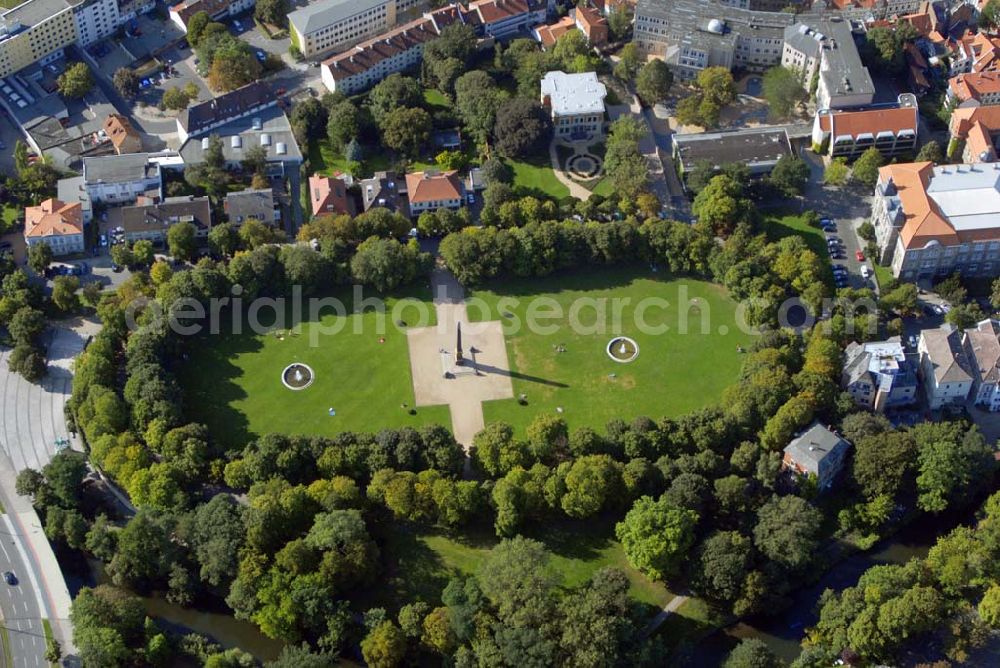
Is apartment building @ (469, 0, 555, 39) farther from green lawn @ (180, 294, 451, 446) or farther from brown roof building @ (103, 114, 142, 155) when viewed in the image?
green lawn @ (180, 294, 451, 446)

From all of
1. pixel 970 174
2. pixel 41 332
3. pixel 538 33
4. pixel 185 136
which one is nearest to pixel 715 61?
pixel 538 33

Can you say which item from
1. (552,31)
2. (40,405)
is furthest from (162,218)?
(552,31)

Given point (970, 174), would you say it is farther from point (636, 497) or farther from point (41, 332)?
point (41, 332)

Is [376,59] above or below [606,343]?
above

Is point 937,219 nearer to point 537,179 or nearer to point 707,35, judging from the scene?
point 707,35

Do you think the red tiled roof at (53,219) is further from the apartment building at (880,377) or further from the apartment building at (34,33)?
the apartment building at (880,377)
